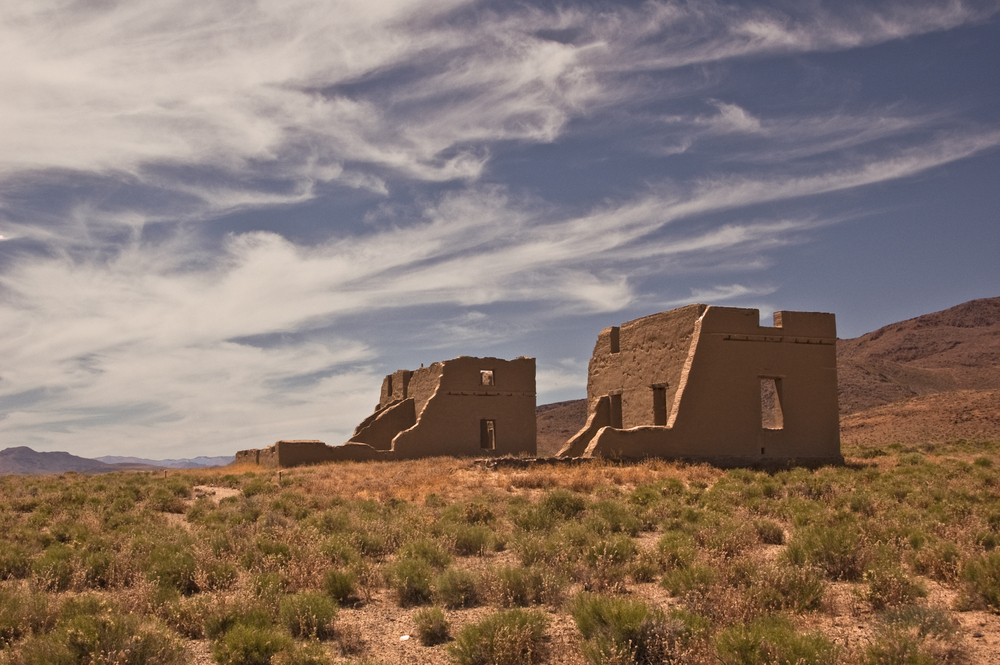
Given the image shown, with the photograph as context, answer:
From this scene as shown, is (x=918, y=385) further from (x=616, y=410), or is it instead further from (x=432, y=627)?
(x=432, y=627)

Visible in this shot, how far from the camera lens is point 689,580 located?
22.2 feet

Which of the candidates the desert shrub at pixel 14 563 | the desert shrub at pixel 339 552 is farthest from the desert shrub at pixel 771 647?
the desert shrub at pixel 14 563

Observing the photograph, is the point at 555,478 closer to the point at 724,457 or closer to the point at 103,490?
the point at 724,457

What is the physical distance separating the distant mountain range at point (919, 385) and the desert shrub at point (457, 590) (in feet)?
123

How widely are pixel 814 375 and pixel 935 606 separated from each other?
13.5m

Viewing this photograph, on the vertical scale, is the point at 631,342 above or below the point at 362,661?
above

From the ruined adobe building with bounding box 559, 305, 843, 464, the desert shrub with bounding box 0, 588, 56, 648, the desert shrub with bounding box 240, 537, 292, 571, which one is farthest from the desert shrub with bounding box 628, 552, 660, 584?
the ruined adobe building with bounding box 559, 305, 843, 464

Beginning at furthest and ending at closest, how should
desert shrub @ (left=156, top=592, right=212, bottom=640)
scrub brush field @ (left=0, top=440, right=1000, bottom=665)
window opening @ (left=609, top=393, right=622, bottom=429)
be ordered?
window opening @ (left=609, top=393, right=622, bottom=429) → desert shrub @ (left=156, top=592, right=212, bottom=640) → scrub brush field @ (left=0, top=440, right=1000, bottom=665)

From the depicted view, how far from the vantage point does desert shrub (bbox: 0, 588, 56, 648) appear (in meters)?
6.04

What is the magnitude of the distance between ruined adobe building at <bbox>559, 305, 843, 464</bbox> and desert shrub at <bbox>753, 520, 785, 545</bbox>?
293 inches

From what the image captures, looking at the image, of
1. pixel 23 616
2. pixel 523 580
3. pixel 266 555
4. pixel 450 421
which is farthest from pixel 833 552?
pixel 450 421

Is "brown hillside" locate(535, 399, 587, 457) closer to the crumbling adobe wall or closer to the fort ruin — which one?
the crumbling adobe wall

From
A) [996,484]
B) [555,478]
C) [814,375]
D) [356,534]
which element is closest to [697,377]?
[814,375]

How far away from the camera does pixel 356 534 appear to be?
30.7ft
